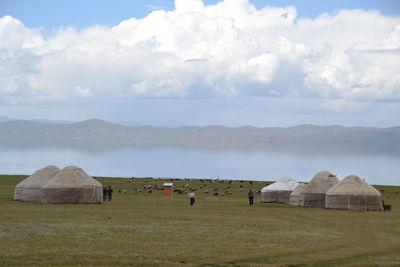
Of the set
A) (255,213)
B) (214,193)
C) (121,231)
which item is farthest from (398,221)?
(214,193)

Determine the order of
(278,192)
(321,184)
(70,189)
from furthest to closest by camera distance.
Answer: (278,192)
(321,184)
(70,189)

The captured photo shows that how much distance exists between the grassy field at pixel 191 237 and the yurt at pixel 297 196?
9.97m

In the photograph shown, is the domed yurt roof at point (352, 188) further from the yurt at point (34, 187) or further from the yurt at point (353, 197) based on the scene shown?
the yurt at point (34, 187)

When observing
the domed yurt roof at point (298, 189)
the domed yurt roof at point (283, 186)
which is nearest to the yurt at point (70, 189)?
the domed yurt roof at point (298, 189)

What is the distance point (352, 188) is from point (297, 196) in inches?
277

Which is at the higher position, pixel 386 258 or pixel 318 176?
pixel 318 176

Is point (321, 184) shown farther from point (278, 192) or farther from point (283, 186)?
point (283, 186)

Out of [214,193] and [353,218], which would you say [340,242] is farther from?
[214,193]

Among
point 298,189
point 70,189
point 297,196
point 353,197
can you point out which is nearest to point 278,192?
point 298,189

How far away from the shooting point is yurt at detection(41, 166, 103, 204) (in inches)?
2208

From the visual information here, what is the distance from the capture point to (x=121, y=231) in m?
34.9

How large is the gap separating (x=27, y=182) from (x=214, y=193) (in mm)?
28687

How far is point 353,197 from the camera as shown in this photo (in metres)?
55.9

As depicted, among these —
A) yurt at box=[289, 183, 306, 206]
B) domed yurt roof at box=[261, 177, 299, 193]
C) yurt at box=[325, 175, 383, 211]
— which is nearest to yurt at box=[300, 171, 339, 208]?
yurt at box=[289, 183, 306, 206]
